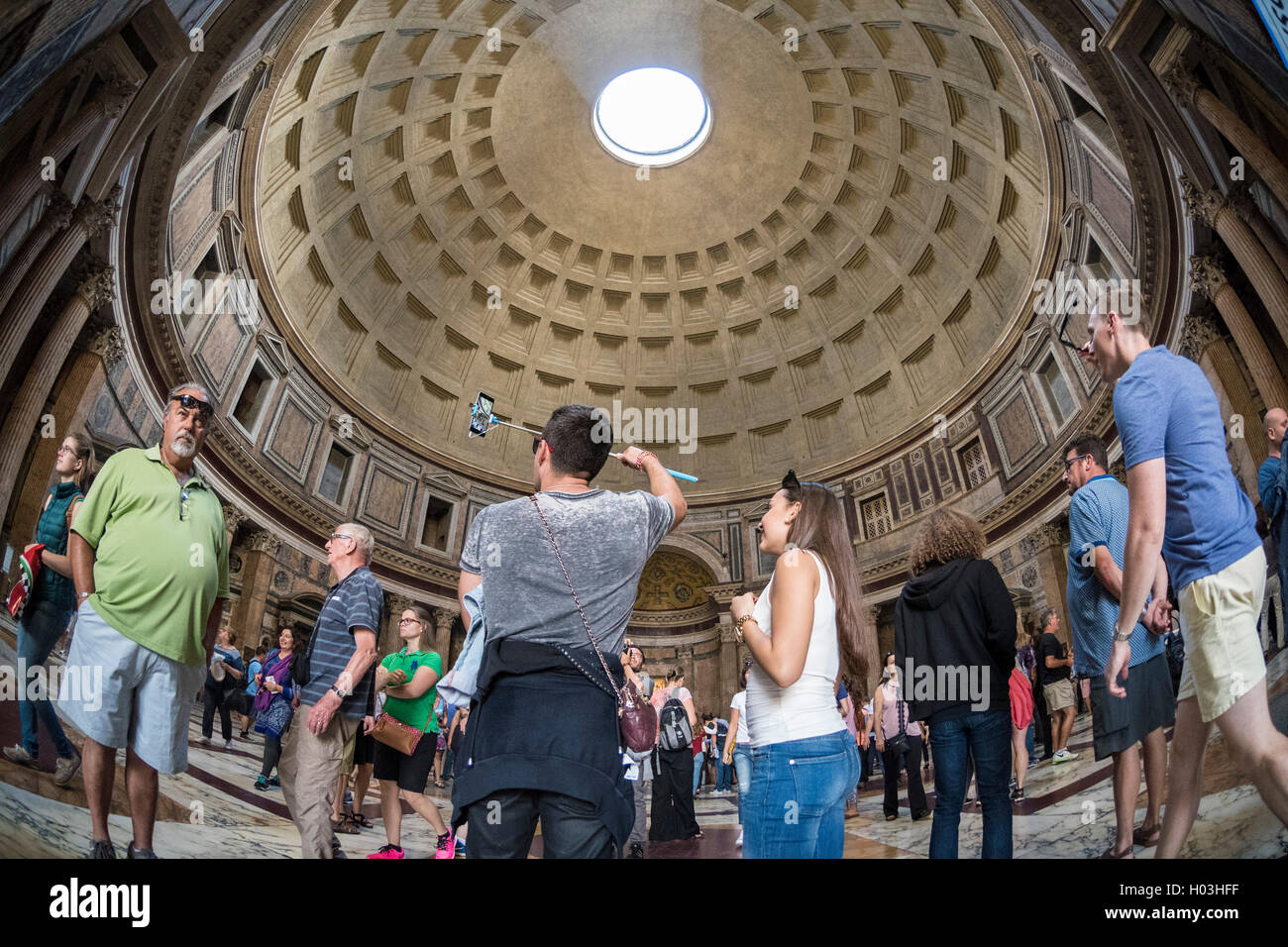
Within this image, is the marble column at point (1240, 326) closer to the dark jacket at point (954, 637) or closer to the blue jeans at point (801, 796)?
the dark jacket at point (954, 637)

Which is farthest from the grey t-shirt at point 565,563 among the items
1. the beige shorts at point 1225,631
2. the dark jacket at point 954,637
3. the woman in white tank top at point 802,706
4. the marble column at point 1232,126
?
the marble column at point 1232,126

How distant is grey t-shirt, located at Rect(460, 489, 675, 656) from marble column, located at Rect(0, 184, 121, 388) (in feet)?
30.2

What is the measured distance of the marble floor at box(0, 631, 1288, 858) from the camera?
537 centimetres

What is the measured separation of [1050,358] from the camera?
19188 mm

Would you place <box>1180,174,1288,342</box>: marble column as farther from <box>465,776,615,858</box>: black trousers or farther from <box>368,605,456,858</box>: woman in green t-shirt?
<box>465,776,615,858</box>: black trousers

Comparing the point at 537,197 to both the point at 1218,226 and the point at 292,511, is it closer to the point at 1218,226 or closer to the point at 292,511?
the point at 292,511

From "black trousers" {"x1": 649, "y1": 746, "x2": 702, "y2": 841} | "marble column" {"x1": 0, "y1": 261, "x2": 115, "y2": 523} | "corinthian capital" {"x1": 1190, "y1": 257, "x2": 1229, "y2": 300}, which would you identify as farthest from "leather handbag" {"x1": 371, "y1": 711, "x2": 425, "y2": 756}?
"corinthian capital" {"x1": 1190, "y1": 257, "x2": 1229, "y2": 300}

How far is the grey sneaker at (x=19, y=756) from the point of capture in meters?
6.65

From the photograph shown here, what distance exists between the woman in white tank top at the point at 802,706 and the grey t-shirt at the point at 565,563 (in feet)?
1.71

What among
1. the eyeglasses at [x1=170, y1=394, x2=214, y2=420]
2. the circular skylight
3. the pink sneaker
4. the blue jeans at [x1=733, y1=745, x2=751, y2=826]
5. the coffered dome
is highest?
the circular skylight

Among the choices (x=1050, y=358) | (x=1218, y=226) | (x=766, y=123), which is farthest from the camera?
(x=766, y=123)
